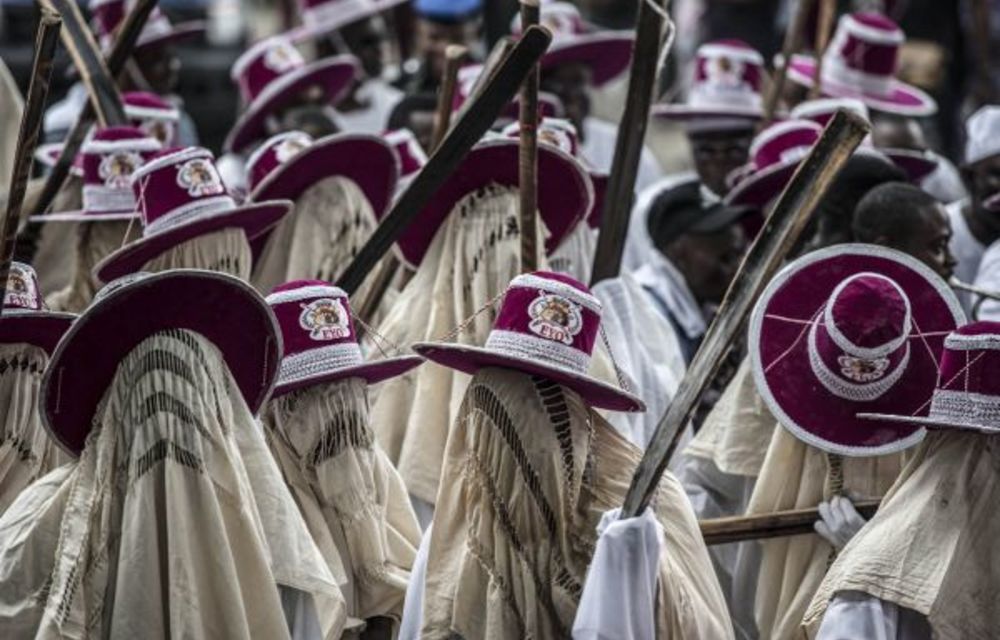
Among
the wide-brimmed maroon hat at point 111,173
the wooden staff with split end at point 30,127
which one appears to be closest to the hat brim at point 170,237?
the wide-brimmed maroon hat at point 111,173

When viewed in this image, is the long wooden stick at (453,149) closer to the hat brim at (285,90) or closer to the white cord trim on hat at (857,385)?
the white cord trim on hat at (857,385)

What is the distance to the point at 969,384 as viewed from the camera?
7.49 metres

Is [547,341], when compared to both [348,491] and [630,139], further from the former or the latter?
[630,139]

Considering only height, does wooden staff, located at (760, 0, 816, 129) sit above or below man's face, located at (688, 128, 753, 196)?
above

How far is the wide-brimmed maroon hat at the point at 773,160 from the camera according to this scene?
1118 centimetres

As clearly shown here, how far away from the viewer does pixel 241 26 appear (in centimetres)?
2047

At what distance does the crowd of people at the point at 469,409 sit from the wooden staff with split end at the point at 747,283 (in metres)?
0.05

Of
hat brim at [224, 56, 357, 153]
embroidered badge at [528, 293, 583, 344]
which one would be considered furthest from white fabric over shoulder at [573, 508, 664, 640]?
→ hat brim at [224, 56, 357, 153]

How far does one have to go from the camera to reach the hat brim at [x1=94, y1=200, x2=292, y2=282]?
9.12m

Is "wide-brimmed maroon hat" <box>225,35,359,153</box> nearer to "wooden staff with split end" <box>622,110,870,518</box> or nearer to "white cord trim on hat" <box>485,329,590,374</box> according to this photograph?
"white cord trim on hat" <box>485,329,590,374</box>

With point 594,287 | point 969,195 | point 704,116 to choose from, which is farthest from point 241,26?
point 594,287

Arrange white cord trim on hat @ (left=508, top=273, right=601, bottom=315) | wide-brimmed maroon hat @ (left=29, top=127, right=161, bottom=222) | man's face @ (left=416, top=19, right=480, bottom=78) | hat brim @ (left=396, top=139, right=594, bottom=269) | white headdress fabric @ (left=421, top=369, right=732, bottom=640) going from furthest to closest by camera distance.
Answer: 1. man's face @ (left=416, top=19, right=480, bottom=78)
2. wide-brimmed maroon hat @ (left=29, top=127, right=161, bottom=222)
3. hat brim @ (left=396, top=139, right=594, bottom=269)
4. white cord trim on hat @ (left=508, top=273, right=601, bottom=315)
5. white headdress fabric @ (left=421, top=369, right=732, bottom=640)

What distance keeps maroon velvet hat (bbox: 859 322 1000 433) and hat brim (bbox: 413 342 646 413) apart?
0.78 m

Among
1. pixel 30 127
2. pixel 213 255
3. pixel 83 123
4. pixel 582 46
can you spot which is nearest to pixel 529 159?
pixel 213 255
